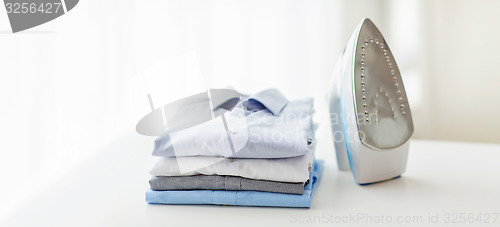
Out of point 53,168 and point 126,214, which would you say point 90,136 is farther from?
point 126,214

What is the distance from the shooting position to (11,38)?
3.21 ft

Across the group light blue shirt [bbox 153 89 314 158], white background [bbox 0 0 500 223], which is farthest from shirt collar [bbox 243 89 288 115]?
white background [bbox 0 0 500 223]

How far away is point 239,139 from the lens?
92cm

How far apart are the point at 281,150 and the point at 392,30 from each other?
78 cm

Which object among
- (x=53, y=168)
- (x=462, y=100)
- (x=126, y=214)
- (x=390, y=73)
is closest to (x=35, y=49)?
(x=53, y=168)

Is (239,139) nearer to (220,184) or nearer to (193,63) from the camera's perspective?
(220,184)

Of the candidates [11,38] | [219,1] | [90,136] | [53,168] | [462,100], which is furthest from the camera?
[219,1]

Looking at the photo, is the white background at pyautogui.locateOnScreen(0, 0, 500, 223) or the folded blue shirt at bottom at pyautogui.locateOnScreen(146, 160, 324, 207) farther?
the white background at pyautogui.locateOnScreen(0, 0, 500, 223)

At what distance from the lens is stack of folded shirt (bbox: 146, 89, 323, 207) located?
91 centimetres

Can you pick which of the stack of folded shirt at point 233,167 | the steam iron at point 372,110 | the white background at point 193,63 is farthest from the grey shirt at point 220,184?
the white background at point 193,63

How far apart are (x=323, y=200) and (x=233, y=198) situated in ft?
0.52

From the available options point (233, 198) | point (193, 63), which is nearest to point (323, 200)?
point (233, 198)

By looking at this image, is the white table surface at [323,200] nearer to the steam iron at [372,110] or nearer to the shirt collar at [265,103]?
the steam iron at [372,110]

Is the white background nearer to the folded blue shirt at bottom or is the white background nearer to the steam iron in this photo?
the folded blue shirt at bottom
